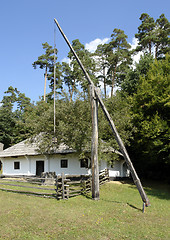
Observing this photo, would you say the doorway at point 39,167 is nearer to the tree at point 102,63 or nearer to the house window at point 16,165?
the house window at point 16,165

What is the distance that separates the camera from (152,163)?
77.9 ft

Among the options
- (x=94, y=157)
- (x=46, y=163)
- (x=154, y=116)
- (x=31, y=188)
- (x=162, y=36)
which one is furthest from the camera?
(x=162, y=36)

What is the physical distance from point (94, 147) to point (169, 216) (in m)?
4.82

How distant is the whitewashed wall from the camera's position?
71.0ft

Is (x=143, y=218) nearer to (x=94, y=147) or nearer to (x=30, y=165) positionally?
(x=94, y=147)

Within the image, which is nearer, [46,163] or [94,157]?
[94,157]

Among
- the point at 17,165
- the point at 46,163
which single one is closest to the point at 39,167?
the point at 46,163

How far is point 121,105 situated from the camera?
2438 centimetres

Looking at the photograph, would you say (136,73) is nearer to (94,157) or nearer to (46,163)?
(46,163)

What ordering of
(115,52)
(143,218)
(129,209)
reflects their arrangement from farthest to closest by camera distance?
(115,52) → (129,209) → (143,218)

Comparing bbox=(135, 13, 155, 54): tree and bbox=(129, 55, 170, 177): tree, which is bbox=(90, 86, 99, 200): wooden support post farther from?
bbox=(135, 13, 155, 54): tree

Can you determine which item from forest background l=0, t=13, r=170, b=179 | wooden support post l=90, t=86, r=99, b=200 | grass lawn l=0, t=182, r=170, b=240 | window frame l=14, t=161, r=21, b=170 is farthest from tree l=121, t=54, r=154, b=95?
grass lawn l=0, t=182, r=170, b=240

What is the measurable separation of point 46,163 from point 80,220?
1524 cm

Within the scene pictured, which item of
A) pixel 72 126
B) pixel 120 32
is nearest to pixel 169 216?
pixel 72 126
